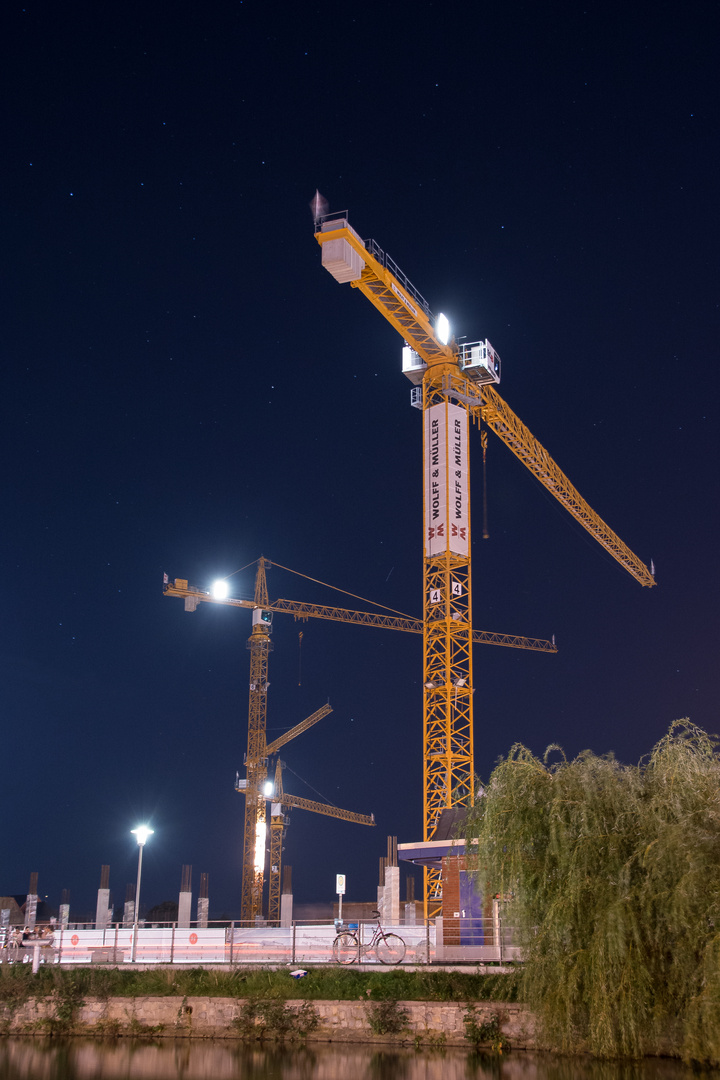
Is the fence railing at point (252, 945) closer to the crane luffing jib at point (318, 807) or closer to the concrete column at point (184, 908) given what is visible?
the concrete column at point (184, 908)

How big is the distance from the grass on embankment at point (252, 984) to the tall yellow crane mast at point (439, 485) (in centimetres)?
2549

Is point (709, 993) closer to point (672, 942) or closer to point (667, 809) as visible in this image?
point (672, 942)

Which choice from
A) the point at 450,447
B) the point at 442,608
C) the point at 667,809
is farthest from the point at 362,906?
the point at 667,809

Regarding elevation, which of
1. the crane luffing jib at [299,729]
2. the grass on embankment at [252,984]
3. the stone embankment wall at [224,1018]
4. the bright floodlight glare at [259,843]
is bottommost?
the stone embankment wall at [224,1018]

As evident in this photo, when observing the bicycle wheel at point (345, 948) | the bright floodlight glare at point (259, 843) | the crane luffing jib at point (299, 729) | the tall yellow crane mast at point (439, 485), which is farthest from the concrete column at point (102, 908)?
the crane luffing jib at point (299, 729)

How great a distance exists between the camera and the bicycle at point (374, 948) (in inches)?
965

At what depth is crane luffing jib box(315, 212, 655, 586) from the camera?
46219mm

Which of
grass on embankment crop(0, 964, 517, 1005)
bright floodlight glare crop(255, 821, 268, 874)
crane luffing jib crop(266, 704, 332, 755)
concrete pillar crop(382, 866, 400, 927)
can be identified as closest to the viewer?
grass on embankment crop(0, 964, 517, 1005)

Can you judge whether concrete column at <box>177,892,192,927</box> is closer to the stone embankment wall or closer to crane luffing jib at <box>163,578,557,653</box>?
the stone embankment wall

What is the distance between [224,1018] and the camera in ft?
71.6

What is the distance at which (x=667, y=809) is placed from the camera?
1641cm

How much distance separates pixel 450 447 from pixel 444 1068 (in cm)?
3472

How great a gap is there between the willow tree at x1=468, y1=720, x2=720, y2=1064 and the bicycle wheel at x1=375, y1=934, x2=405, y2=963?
23.8 feet

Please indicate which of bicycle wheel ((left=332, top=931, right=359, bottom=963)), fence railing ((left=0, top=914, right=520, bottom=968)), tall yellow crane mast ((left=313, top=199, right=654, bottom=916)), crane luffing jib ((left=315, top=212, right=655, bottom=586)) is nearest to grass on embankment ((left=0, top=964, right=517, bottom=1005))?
fence railing ((left=0, top=914, right=520, bottom=968))
